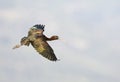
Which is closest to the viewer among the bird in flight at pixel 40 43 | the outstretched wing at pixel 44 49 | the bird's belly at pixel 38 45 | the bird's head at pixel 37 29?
the outstretched wing at pixel 44 49

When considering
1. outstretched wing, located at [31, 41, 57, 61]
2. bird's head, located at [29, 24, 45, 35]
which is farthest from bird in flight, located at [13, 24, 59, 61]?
bird's head, located at [29, 24, 45, 35]

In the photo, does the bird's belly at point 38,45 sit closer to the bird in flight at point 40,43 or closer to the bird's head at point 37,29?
the bird in flight at point 40,43

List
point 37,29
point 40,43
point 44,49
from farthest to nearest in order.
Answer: point 37,29 < point 40,43 < point 44,49


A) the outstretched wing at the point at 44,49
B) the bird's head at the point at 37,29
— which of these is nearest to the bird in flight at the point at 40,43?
the outstretched wing at the point at 44,49

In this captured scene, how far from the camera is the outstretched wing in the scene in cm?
6856

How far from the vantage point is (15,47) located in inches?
2781

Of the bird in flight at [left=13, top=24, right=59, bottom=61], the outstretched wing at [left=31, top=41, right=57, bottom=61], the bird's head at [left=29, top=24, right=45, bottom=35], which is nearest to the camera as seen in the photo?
the outstretched wing at [left=31, top=41, right=57, bottom=61]

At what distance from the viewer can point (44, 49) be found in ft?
231

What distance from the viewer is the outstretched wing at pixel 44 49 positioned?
68.6 meters

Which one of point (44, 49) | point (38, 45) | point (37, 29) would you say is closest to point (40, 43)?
point (38, 45)

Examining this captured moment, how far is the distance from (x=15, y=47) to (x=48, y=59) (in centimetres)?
640

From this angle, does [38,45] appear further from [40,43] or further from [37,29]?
[37,29]

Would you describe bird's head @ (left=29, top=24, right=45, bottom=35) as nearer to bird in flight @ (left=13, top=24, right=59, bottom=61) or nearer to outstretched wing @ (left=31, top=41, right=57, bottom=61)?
bird in flight @ (left=13, top=24, right=59, bottom=61)

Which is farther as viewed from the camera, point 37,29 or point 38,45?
point 37,29
